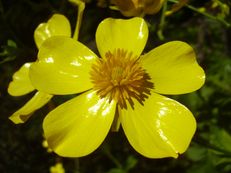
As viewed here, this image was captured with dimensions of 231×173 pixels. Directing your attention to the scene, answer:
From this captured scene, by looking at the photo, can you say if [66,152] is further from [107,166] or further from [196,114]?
[107,166]

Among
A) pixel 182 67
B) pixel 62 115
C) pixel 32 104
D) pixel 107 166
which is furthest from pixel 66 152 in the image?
pixel 107 166

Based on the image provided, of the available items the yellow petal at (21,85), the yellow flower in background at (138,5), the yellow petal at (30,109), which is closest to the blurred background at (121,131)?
the yellow petal at (21,85)

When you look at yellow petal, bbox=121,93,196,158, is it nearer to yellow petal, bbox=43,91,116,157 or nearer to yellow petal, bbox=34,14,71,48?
yellow petal, bbox=43,91,116,157

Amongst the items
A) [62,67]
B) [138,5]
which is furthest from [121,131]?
[138,5]

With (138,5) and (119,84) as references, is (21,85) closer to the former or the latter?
(119,84)

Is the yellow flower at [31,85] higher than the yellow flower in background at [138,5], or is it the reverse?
the yellow flower in background at [138,5]

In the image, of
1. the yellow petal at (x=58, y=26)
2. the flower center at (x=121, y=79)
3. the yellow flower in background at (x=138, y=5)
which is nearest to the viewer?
the yellow flower in background at (x=138, y=5)

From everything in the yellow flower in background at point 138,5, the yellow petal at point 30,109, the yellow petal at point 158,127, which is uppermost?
the yellow flower in background at point 138,5

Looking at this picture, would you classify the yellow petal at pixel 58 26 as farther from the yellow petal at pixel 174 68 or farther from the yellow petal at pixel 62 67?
the yellow petal at pixel 174 68
